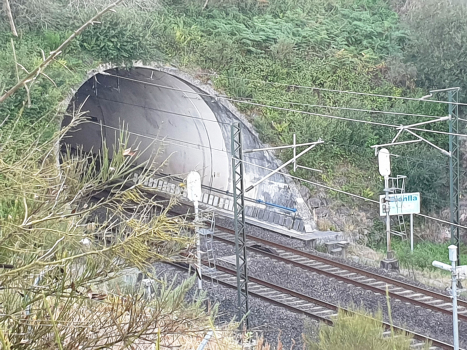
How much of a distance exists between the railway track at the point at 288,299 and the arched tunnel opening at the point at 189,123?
4955mm

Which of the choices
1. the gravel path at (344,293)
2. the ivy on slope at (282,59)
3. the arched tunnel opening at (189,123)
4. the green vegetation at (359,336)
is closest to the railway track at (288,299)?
the gravel path at (344,293)

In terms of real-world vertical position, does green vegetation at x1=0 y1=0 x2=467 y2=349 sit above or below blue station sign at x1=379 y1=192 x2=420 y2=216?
above

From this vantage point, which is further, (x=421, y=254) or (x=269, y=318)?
(x=421, y=254)

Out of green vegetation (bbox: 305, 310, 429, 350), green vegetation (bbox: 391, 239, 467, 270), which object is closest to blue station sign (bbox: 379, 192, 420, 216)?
green vegetation (bbox: 391, 239, 467, 270)

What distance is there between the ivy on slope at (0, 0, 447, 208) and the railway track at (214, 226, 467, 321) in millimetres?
3880

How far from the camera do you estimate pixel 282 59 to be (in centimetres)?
2308

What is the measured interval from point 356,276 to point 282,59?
9.75m

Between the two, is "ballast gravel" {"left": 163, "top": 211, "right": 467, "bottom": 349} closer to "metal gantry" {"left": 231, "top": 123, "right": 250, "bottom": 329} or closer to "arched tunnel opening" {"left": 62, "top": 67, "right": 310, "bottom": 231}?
"metal gantry" {"left": 231, "top": 123, "right": 250, "bottom": 329}

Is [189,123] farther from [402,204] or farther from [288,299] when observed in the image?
[288,299]

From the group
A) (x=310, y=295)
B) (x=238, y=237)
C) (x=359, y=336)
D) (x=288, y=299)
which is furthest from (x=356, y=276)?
(x=359, y=336)

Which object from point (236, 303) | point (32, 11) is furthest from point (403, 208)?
point (32, 11)

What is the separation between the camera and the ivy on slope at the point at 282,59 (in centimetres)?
2062

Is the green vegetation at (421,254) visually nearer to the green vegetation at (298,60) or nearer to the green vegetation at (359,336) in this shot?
the green vegetation at (298,60)

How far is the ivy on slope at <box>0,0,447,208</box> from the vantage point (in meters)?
20.6
